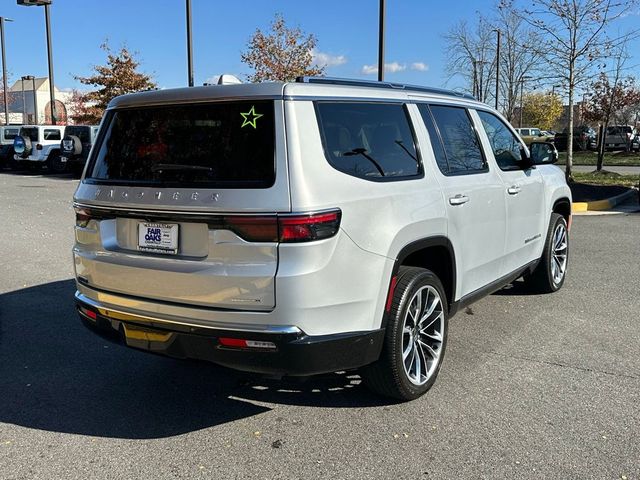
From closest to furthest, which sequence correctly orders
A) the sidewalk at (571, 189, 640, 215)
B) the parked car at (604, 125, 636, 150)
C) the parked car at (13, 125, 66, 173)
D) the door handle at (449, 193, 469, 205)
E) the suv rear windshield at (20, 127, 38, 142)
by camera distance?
1. the door handle at (449, 193, 469, 205)
2. the sidewalk at (571, 189, 640, 215)
3. the parked car at (13, 125, 66, 173)
4. the suv rear windshield at (20, 127, 38, 142)
5. the parked car at (604, 125, 636, 150)

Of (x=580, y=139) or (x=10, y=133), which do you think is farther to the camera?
(x=580, y=139)

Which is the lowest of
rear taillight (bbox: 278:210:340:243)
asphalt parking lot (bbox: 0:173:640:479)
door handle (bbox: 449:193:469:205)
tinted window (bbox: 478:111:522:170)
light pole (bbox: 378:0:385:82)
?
asphalt parking lot (bbox: 0:173:640:479)

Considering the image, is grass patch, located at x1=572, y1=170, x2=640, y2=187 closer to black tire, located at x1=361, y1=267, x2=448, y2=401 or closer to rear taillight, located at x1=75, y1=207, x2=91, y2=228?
black tire, located at x1=361, y1=267, x2=448, y2=401

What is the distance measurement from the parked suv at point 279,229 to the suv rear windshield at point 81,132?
19.8 m

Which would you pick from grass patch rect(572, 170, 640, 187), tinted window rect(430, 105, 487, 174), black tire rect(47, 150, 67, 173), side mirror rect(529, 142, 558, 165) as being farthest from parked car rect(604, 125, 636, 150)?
tinted window rect(430, 105, 487, 174)

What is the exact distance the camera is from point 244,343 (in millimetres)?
3094

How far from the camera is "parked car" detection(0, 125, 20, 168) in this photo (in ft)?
88.6

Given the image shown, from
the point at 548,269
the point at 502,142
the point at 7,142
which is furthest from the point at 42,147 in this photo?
the point at 502,142

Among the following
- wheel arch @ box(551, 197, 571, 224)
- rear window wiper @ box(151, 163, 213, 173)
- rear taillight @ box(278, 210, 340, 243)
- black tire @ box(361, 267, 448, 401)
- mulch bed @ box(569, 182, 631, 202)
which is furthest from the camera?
mulch bed @ box(569, 182, 631, 202)

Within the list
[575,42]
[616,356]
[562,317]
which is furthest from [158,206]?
[575,42]

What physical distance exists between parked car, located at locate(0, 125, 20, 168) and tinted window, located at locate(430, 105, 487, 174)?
2665cm

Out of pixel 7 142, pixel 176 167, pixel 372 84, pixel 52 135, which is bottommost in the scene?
pixel 176 167

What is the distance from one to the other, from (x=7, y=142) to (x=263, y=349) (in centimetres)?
2860

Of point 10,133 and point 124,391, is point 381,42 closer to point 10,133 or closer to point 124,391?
point 124,391
